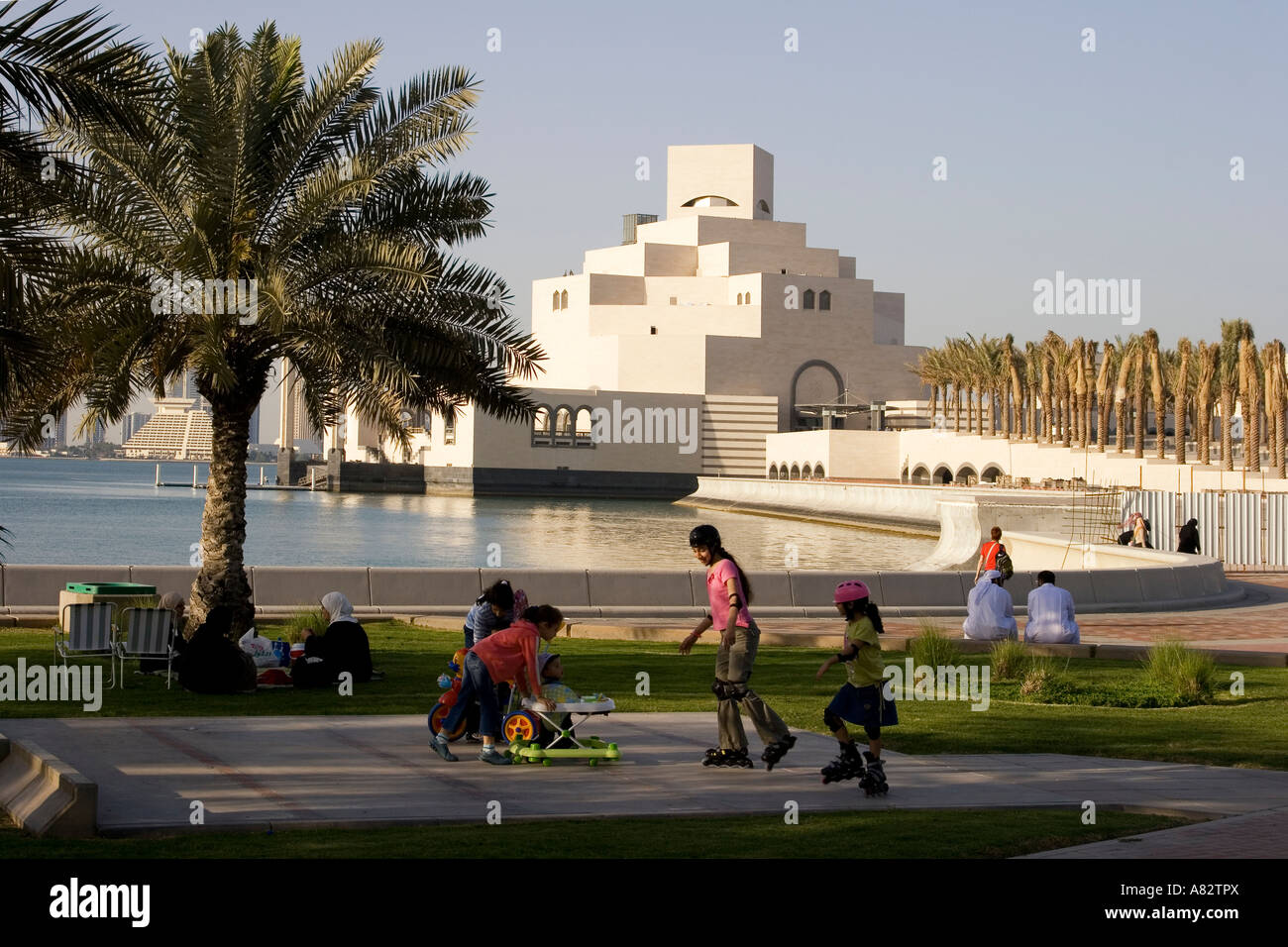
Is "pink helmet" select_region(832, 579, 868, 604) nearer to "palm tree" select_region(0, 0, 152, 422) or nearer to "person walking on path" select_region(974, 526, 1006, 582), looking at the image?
"palm tree" select_region(0, 0, 152, 422)

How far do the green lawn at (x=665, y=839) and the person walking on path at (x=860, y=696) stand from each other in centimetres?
77

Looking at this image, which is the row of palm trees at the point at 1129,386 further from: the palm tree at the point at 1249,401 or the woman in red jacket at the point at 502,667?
the woman in red jacket at the point at 502,667

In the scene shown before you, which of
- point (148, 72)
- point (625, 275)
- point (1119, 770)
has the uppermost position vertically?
point (625, 275)

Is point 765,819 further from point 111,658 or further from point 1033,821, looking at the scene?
point 111,658

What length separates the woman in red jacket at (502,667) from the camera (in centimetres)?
1027

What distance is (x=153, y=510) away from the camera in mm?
83188

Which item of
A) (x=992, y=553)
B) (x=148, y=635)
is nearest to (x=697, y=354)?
(x=992, y=553)

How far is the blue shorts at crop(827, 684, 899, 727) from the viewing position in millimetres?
9625

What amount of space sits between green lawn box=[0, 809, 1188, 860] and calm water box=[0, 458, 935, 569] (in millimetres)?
28525

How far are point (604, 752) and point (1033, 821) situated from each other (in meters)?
3.12

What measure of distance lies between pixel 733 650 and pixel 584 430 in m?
94.5

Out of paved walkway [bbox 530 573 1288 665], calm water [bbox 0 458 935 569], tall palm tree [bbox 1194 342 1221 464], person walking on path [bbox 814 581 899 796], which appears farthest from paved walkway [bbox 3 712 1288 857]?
tall palm tree [bbox 1194 342 1221 464]

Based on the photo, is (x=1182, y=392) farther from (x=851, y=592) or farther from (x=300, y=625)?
(x=851, y=592)
